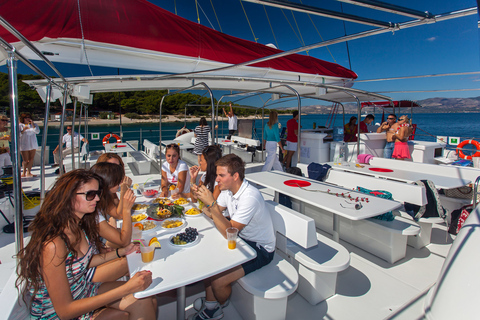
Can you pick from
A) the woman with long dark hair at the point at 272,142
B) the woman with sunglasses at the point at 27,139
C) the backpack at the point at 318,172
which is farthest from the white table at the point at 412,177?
A: the woman with sunglasses at the point at 27,139

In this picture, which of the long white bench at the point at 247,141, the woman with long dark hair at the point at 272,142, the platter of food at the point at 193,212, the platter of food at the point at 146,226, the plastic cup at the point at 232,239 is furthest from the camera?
the long white bench at the point at 247,141

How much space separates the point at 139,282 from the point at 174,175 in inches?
80.5

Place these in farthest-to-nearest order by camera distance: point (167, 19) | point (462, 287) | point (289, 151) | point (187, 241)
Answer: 1. point (289, 151)
2. point (167, 19)
3. point (187, 241)
4. point (462, 287)

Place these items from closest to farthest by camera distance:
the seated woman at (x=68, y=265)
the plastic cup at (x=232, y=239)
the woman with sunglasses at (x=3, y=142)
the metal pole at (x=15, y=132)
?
1. the seated woman at (x=68, y=265)
2. the metal pole at (x=15, y=132)
3. the plastic cup at (x=232, y=239)
4. the woman with sunglasses at (x=3, y=142)

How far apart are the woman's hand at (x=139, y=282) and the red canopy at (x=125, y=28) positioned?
1525mm

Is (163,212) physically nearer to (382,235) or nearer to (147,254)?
(147,254)

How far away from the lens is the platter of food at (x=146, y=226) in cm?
190

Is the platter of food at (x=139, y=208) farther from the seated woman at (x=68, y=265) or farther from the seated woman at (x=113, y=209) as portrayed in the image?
the seated woman at (x=68, y=265)

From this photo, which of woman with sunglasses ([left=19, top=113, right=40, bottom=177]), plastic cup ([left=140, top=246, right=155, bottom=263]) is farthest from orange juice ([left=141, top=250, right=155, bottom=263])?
woman with sunglasses ([left=19, top=113, right=40, bottom=177])

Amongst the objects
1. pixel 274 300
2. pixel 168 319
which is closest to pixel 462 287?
pixel 274 300

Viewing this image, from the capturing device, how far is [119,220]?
2252 millimetres

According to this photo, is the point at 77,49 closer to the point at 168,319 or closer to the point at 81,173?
the point at 81,173

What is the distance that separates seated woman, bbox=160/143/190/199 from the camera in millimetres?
2996

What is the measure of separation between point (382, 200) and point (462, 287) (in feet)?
5.33
